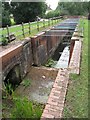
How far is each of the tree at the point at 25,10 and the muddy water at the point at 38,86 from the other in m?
15.2

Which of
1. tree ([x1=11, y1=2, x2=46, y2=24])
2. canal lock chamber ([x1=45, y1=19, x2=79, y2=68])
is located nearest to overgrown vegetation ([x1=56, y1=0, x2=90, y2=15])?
tree ([x1=11, y1=2, x2=46, y2=24])

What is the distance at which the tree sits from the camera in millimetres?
24250

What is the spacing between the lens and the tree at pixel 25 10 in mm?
24250

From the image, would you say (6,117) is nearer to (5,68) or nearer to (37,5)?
(5,68)

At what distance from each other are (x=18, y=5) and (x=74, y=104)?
72.3ft

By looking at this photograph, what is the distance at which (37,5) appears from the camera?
24.3m

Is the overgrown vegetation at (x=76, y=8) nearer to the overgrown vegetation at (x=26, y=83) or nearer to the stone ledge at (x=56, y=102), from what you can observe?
the overgrown vegetation at (x=26, y=83)

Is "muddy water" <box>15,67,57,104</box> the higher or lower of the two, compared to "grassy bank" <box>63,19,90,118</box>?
lower

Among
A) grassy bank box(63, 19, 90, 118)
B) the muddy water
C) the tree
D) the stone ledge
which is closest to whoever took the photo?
the stone ledge

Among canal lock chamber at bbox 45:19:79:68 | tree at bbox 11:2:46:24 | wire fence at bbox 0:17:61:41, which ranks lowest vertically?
canal lock chamber at bbox 45:19:79:68

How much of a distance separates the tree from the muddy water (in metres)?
15.2

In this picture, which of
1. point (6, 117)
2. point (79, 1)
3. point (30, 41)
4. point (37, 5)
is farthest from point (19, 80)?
point (79, 1)

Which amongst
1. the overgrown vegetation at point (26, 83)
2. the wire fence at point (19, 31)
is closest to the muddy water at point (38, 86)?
the overgrown vegetation at point (26, 83)

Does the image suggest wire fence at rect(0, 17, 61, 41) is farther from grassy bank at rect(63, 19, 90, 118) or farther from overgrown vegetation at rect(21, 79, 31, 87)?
grassy bank at rect(63, 19, 90, 118)
